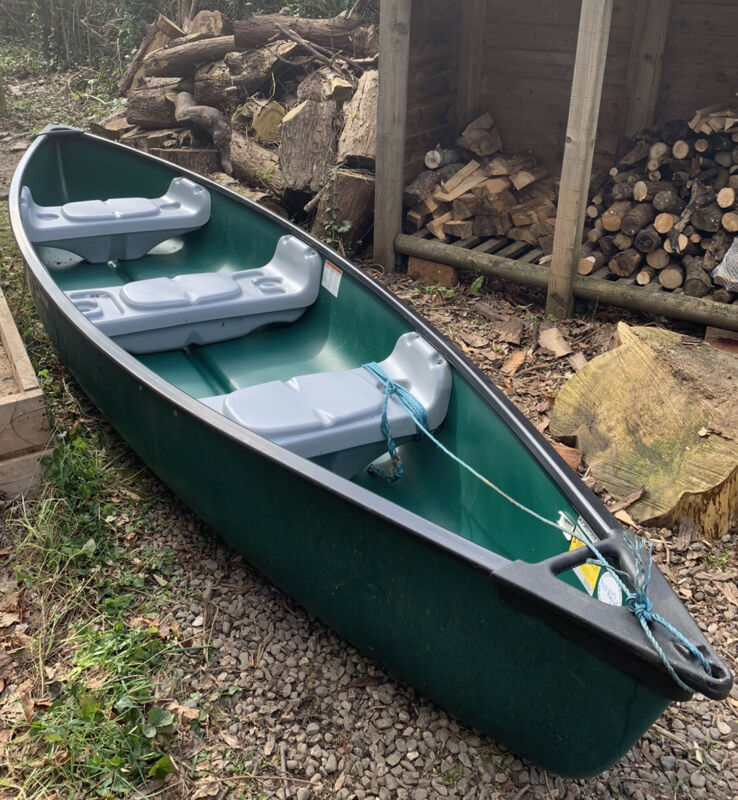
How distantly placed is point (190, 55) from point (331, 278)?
16.2 feet

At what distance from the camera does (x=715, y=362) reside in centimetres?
367

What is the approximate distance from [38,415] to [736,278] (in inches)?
141

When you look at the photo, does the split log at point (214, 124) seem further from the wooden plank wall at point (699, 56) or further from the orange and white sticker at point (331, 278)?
the wooden plank wall at point (699, 56)

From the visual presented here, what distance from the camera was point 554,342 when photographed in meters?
4.75

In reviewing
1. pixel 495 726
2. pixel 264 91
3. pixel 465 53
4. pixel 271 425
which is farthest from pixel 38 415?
pixel 264 91

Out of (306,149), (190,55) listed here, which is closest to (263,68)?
(190,55)

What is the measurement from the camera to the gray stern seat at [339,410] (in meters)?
2.91

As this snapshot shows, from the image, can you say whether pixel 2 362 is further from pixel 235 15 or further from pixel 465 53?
pixel 235 15

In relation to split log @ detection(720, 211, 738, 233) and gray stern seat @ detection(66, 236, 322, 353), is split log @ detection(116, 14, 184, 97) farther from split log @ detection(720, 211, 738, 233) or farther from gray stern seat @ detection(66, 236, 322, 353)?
split log @ detection(720, 211, 738, 233)

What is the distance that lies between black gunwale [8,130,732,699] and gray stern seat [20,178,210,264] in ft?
4.34

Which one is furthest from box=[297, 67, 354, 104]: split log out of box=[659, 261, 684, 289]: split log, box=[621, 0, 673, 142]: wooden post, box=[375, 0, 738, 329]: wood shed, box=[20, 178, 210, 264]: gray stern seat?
box=[659, 261, 684, 289]: split log

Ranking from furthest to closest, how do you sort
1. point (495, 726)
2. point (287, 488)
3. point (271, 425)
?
point (271, 425)
point (287, 488)
point (495, 726)

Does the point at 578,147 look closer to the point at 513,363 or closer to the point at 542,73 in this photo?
the point at 513,363

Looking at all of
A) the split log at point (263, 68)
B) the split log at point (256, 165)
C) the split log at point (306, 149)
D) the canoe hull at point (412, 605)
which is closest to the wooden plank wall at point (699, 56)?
the split log at point (306, 149)
